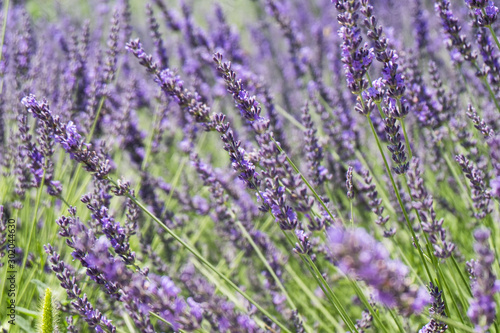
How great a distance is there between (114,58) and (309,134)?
4.70 ft

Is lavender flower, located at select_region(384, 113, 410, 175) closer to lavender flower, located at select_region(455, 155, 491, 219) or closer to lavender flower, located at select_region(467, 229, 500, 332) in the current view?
lavender flower, located at select_region(455, 155, 491, 219)

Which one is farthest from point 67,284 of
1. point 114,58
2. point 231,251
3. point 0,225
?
point 114,58

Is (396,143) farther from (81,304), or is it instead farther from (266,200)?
(81,304)

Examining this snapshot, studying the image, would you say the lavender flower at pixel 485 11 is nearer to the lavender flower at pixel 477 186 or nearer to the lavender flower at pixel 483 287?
the lavender flower at pixel 477 186

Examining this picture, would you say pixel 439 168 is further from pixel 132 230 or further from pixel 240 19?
pixel 240 19

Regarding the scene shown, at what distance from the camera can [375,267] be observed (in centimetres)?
79

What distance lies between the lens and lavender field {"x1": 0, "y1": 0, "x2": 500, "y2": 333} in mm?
1323

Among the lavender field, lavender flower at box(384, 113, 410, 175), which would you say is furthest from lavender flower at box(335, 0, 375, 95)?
lavender flower at box(384, 113, 410, 175)

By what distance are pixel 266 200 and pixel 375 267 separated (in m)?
0.72

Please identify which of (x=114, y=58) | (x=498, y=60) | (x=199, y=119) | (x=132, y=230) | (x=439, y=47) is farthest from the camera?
(x=439, y=47)

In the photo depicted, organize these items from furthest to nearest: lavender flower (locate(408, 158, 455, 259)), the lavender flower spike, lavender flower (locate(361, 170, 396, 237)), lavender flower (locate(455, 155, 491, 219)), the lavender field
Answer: lavender flower (locate(361, 170, 396, 237)) < lavender flower (locate(455, 155, 491, 219)) < lavender flower (locate(408, 158, 455, 259)) < the lavender field < the lavender flower spike

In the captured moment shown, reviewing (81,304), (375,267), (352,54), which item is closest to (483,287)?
(375,267)

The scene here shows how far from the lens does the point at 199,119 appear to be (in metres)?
1.65

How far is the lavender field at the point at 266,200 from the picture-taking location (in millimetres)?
1323
